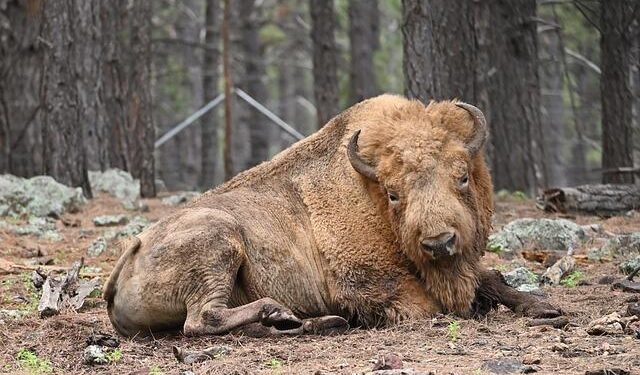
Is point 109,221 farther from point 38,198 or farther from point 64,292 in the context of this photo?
point 64,292

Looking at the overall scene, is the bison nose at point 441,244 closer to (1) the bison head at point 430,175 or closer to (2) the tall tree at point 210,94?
(1) the bison head at point 430,175

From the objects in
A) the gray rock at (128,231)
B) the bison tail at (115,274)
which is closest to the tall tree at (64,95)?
the gray rock at (128,231)

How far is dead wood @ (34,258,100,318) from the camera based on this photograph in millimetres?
7629

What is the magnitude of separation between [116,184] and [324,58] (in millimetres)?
5019

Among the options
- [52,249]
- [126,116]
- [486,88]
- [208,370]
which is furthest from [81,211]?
[208,370]

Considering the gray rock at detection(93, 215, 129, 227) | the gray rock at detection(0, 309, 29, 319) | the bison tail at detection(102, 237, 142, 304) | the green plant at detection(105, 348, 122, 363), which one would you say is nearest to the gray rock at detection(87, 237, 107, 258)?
the gray rock at detection(93, 215, 129, 227)

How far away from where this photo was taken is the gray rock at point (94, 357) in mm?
6039

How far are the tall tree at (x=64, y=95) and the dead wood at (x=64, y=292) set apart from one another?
232 inches

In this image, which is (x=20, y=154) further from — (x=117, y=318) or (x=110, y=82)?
(x=117, y=318)

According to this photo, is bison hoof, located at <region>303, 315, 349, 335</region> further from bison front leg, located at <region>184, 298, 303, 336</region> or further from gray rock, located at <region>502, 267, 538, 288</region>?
gray rock, located at <region>502, 267, 538, 288</region>

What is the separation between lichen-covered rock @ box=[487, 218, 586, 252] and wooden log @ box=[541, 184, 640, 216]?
1536mm

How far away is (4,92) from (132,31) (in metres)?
2.31

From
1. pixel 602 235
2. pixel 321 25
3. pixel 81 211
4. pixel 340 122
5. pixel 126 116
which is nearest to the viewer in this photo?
pixel 340 122

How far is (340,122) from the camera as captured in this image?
25.7ft
